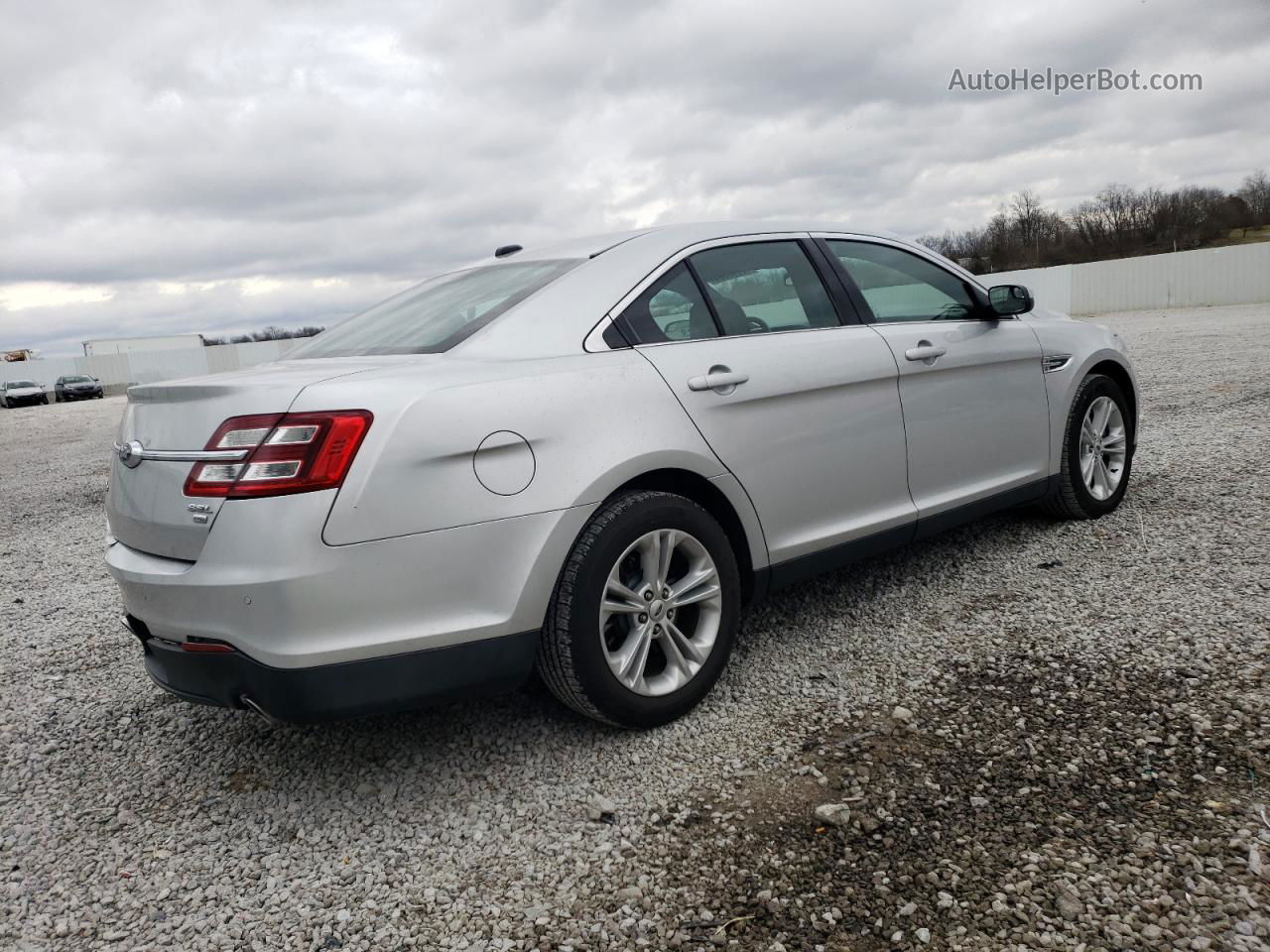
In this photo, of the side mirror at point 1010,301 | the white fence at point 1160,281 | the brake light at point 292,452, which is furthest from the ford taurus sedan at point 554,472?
the white fence at point 1160,281

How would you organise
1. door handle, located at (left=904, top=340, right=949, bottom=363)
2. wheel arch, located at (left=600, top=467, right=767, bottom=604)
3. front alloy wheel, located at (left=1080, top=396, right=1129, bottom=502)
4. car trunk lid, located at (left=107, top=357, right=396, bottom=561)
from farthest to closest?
front alloy wheel, located at (left=1080, top=396, right=1129, bottom=502) < door handle, located at (left=904, top=340, right=949, bottom=363) < wheel arch, located at (left=600, top=467, right=767, bottom=604) < car trunk lid, located at (left=107, top=357, right=396, bottom=561)

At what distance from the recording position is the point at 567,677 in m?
2.71

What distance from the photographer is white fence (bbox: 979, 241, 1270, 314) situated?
1174 inches

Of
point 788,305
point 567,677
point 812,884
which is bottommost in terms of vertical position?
point 812,884

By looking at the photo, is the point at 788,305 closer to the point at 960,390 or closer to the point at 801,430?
the point at 801,430

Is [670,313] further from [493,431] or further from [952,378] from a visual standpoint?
[952,378]

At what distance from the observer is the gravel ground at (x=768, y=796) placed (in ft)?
6.92

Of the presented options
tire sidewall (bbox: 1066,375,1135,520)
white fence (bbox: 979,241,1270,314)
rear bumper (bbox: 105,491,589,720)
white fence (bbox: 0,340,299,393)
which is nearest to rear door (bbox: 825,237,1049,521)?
tire sidewall (bbox: 1066,375,1135,520)

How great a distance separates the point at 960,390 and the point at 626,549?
74.8 inches

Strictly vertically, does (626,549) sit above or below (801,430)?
below

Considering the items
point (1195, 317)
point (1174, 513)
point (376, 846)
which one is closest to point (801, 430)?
point (376, 846)

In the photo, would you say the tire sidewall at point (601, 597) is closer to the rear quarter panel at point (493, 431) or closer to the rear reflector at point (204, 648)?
the rear quarter panel at point (493, 431)

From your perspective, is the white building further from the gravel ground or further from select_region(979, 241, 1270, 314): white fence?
the gravel ground

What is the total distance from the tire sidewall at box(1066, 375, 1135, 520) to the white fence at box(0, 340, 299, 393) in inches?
2076
